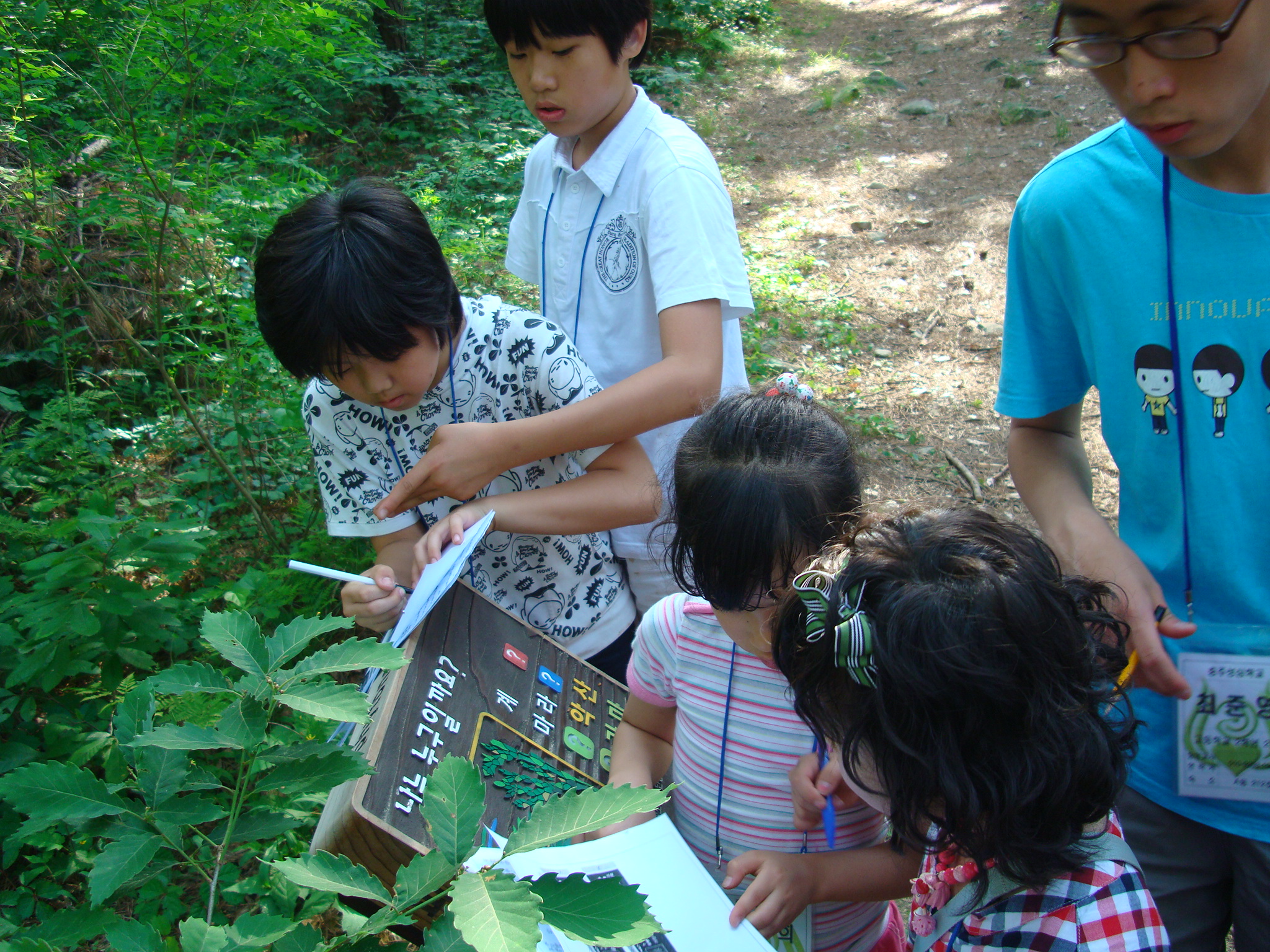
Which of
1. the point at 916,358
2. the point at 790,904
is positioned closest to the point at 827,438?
the point at 790,904

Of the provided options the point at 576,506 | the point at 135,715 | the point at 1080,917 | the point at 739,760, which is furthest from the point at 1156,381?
the point at 135,715

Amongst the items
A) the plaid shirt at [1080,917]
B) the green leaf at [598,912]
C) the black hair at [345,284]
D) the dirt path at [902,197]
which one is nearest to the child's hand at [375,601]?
the black hair at [345,284]

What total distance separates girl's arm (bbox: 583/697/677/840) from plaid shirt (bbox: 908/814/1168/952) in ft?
2.07

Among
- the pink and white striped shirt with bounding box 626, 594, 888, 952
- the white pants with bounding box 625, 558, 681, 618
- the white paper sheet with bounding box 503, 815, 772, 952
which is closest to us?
the white paper sheet with bounding box 503, 815, 772, 952

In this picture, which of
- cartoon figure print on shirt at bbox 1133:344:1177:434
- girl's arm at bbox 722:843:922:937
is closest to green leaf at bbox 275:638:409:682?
girl's arm at bbox 722:843:922:937

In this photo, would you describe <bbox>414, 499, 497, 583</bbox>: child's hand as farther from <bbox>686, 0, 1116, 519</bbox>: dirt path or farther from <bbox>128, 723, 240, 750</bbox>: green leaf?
<bbox>686, 0, 1116, 519</bbox>: dirt path

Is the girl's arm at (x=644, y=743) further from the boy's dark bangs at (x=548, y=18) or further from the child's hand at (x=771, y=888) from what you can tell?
the boy's dark bangs at (x=548, y=18)

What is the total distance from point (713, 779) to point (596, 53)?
1413 millimetres

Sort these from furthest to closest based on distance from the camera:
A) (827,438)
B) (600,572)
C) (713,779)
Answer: (600,572) → (713,779) → (827,438)

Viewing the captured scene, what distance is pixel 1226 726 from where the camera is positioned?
118cm

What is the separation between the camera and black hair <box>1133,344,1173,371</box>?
122cm

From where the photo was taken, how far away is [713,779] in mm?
1442

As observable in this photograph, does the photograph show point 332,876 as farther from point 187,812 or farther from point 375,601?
point 375,601

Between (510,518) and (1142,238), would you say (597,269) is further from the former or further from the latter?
(1142,238)
